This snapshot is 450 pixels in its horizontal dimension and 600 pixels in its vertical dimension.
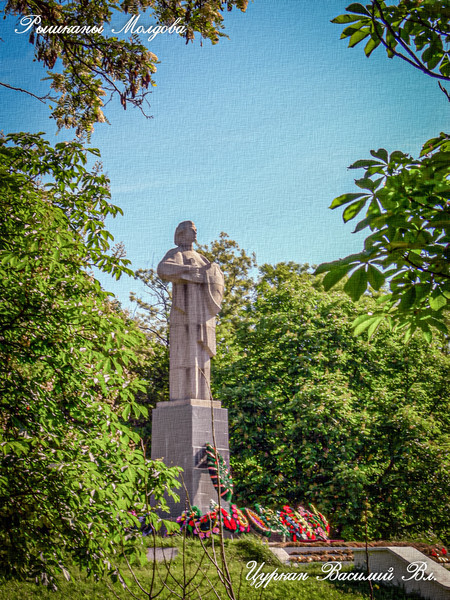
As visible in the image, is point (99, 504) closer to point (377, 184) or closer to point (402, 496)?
point (377, 184)

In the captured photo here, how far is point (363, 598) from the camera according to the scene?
20.4 feet

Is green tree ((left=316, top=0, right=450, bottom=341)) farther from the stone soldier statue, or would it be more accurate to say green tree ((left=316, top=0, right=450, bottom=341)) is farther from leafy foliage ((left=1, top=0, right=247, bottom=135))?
the stone soldier statue

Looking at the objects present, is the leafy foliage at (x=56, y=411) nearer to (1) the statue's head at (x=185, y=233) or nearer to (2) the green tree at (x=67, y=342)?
(2) the green tree at (x=67, y=342)

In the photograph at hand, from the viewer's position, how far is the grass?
5.41m

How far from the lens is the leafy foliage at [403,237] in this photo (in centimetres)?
179

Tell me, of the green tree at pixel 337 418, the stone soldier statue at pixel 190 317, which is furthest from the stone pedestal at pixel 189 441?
the green tree at pixel 337 418

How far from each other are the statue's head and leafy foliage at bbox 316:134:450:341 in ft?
30.6

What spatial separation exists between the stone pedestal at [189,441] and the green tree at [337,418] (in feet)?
11.9

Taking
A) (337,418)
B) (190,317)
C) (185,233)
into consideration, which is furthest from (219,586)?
(337,418)

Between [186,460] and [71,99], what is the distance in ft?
21.2

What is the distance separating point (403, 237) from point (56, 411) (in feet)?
10.3

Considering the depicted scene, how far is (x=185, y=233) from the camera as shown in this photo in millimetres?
11359

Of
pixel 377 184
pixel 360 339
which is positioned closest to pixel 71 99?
pixel 377 184

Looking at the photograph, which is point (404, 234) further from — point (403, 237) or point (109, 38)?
point (109, 38)
